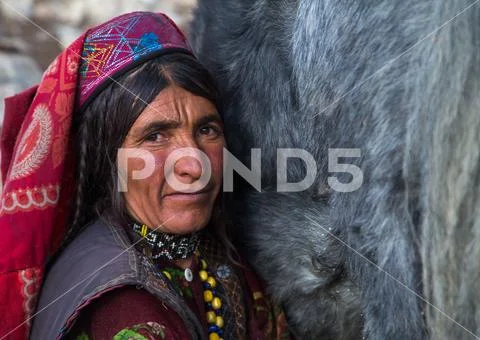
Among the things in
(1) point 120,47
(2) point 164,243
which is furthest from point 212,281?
(1) point 120,47

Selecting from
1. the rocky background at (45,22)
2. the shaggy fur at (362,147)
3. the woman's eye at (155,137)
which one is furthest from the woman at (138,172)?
the rocky background at (45,22)

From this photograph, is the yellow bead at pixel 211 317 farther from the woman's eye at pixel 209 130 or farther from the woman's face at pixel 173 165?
the woman's eye at pixel 209 130

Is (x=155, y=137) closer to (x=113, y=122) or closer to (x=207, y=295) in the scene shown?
(x=113, y=122)

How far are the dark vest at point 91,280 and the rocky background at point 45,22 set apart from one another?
8.49 feet

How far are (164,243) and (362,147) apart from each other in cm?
40

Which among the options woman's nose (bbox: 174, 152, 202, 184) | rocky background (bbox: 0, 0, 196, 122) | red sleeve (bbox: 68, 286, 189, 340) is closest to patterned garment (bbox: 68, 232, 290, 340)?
red sleeve (bbox: 68, 286, 189, 340)

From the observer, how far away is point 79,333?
1.44m

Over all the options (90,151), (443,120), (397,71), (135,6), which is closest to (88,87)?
(90,151)

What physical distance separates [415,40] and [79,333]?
70cm

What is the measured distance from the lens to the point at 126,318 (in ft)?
4.64

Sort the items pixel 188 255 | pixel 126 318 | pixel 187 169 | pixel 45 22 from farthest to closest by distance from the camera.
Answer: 1. pixel 45 22
2. pixel 188 255
3. pixel 187 169
4. pixel 126 318

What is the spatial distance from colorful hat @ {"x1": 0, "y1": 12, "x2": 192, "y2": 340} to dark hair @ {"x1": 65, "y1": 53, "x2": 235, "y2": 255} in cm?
2

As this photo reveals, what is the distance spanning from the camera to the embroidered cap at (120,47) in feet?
5.10

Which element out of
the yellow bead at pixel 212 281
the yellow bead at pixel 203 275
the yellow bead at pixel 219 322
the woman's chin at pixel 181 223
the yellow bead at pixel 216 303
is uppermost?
the woman's chin at pixel 181 223
